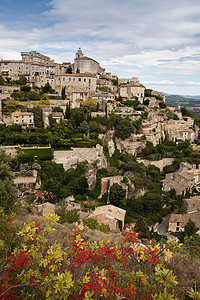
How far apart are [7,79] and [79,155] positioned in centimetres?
2537

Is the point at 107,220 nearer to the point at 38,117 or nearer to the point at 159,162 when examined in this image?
the point at 38,117

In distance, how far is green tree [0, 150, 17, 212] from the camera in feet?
33.4

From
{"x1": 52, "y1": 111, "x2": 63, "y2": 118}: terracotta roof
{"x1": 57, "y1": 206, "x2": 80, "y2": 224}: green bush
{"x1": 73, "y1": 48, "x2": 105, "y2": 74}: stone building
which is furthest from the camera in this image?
{"x1": 73, "y1": 48, "x2": 105, "y2": 74}: stone building

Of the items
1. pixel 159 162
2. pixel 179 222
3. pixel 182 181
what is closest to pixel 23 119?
pixel 159 162

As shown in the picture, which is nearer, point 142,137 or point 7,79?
point 142,137

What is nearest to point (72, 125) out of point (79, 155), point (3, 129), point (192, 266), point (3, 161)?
point (79, 155)

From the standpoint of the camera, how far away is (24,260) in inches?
135

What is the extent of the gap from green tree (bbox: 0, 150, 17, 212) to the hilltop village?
8.86 feet

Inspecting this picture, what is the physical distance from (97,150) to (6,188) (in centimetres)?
1392

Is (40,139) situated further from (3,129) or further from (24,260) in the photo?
(24,260)

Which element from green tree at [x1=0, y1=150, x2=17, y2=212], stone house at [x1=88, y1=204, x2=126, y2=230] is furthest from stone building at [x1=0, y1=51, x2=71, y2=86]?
green tree at [x1=0, y1=150, x2=17, y2=212]

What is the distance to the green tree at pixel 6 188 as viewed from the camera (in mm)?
10195

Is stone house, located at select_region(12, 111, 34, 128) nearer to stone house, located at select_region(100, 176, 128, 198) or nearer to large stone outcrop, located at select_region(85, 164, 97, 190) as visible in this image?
large stone outcrop, located at select_region(85, 164, 97, 190)

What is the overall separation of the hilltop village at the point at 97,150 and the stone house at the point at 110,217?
0.09 metres
